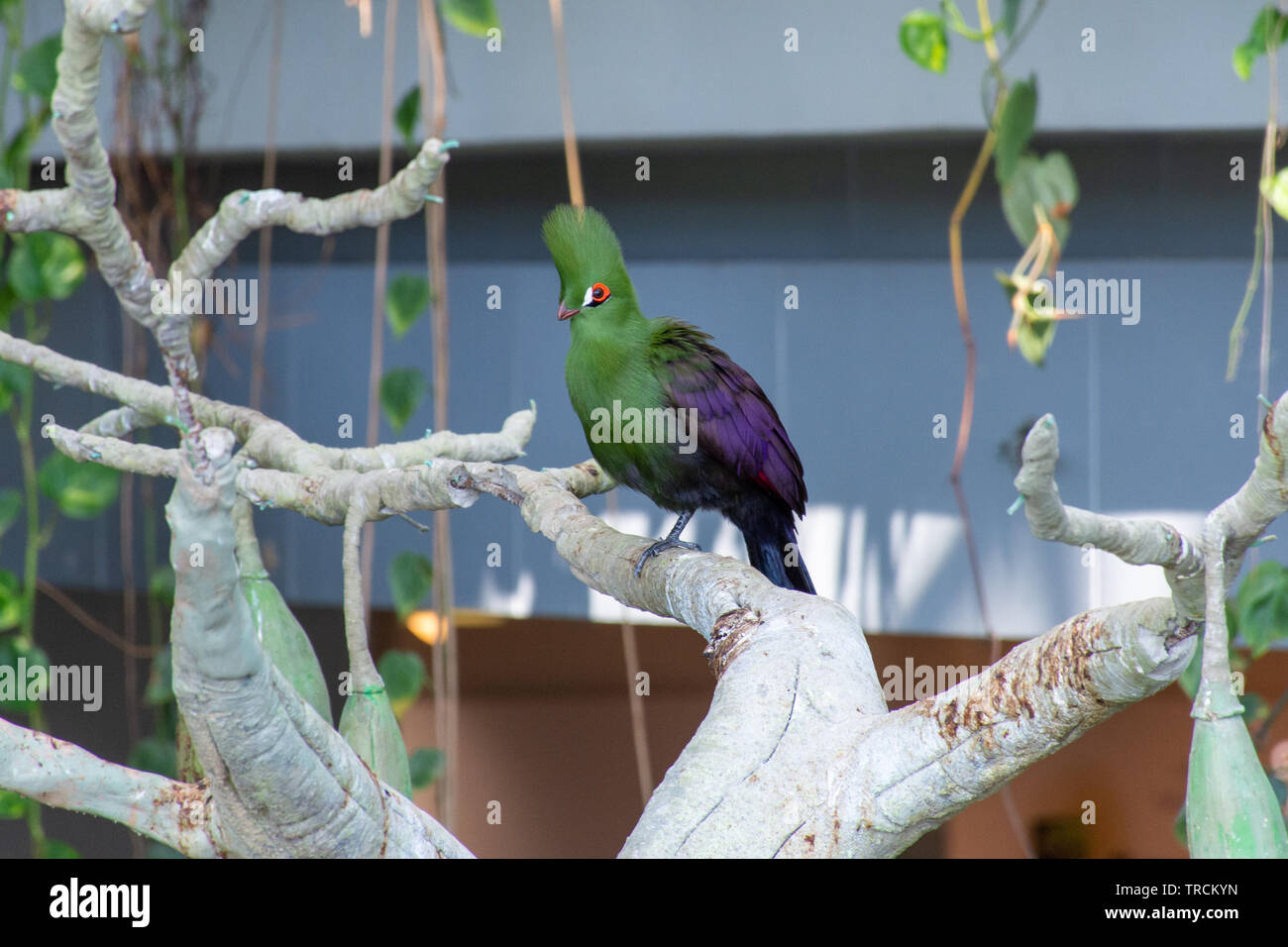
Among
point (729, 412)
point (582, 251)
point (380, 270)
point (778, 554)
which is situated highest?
point (380, 270)

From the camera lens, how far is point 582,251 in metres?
1.46

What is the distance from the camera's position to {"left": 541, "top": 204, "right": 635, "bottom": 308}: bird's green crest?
1.44 metres

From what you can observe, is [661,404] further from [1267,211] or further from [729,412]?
[1267,211]

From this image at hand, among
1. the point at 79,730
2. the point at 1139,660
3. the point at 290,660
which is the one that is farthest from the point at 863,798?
the point at 79,730

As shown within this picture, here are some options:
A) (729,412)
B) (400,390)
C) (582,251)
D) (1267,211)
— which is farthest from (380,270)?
(1267,211)

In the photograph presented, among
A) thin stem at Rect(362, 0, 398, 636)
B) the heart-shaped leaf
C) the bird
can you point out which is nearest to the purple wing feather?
the bird

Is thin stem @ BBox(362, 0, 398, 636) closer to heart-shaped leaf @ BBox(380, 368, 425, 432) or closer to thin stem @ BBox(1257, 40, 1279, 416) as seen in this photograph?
heart-shaped leaf @ BBox(380, 368, 425, 432)

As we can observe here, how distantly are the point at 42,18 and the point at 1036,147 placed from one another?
85.3 inches

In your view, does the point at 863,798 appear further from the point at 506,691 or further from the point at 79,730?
the point at 79,730

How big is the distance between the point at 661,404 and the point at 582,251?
215 millimetres

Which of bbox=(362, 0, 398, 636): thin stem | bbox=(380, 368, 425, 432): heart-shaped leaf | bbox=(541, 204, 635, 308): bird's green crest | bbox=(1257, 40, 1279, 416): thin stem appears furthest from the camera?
bbox=(380, 368, 425, 432): heart-shaped leaf

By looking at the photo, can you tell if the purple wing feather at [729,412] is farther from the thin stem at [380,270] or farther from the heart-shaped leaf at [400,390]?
the heart-shaped leaf at [400,390]

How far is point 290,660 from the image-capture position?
3.25ft

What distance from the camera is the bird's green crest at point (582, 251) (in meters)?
1.44
